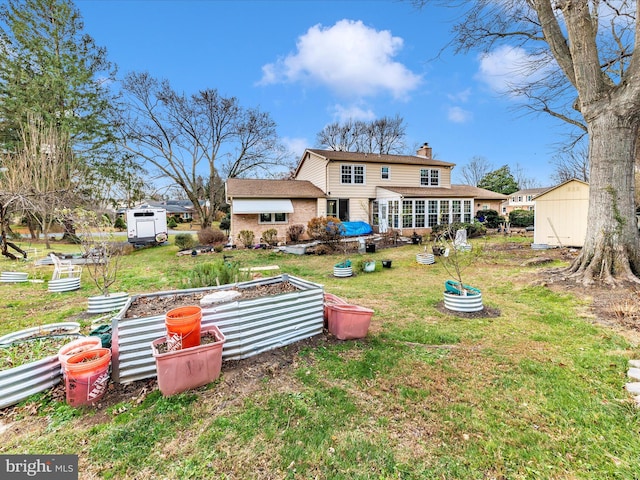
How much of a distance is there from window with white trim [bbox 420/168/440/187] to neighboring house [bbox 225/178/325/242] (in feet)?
30.3

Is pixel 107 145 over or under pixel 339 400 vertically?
over

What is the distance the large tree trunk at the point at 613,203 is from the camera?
7656 millimetres

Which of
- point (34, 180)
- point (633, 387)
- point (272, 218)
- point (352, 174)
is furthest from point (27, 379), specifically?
point (352, 174)

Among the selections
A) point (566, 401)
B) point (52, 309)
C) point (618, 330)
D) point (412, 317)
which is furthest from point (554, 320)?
point (52, 309)

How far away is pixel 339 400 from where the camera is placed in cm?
317

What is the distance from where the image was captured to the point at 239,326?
4004 mm

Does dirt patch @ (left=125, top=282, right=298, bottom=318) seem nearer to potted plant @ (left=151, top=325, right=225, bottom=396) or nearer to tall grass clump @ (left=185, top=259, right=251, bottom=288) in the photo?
tall grass clump @ (left=185, top=259, right=251, bottom=288)

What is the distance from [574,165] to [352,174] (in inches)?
1257

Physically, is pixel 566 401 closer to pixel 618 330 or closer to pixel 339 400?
pixel 339 400

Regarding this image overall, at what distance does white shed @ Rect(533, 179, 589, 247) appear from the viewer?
13.7m

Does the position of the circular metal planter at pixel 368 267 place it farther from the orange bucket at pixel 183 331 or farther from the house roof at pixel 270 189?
the house roof at pixel 270 189

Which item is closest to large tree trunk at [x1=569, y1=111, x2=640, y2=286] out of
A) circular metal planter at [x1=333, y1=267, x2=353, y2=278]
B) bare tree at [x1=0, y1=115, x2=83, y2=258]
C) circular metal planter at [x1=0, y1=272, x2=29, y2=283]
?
circular metal planter at [x1=333, y1=267, x2=353, y2=278]

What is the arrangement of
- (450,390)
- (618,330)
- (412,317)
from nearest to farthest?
(450,390) < (618,330) < (412,317)

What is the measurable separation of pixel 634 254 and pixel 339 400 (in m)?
9.65
